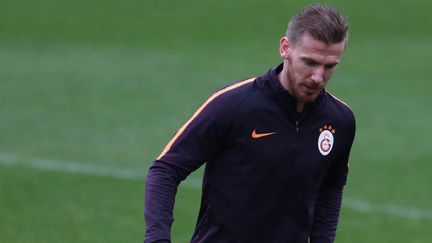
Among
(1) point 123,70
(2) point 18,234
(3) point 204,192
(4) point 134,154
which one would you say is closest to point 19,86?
(1) point 123,70

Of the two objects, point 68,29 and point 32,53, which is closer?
point 32,53

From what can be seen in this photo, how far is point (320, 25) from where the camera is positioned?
5.79m

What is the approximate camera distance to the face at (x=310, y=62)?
19.0ft

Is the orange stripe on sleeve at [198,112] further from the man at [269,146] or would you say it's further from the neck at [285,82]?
the neck at [285,82]

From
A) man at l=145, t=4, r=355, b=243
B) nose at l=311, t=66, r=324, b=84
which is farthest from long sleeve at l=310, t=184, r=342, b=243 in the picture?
nose at l=311, t=66, r=324, b=84

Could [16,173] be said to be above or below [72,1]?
below

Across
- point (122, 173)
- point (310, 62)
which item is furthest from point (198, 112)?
point (122, 173)

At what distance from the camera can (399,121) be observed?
18.3m

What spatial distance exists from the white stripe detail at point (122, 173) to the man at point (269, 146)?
290 inches

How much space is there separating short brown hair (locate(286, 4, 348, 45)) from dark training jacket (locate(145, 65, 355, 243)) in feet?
1.12

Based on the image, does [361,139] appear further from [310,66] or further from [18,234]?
[310,66]

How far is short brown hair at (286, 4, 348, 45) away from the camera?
19.0ft

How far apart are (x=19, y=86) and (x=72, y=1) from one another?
9718 mm

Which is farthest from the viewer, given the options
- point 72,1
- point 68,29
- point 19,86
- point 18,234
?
point 72,1
